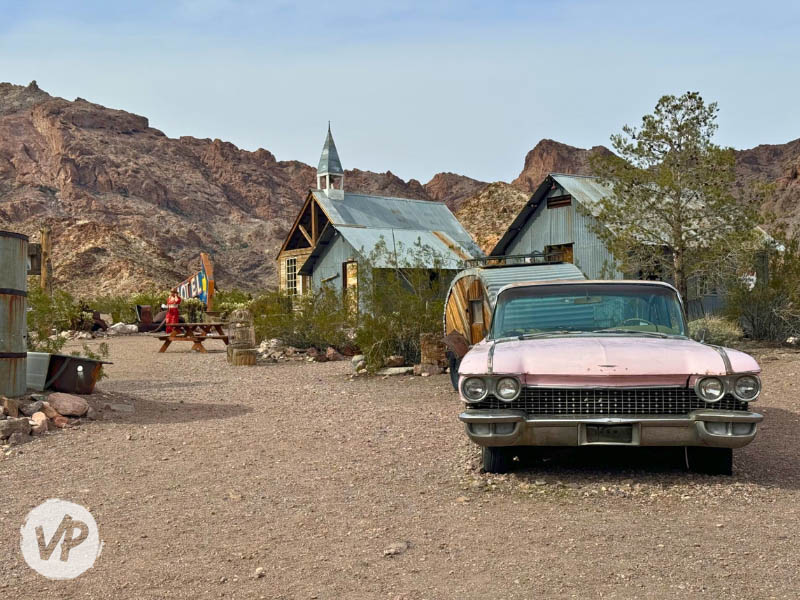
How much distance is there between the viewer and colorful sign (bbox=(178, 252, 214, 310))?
85.6 ft

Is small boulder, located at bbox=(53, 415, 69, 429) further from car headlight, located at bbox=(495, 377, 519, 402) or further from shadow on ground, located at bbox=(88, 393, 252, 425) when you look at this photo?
car headlight, located at bbox=(495, 377, 519, 402)

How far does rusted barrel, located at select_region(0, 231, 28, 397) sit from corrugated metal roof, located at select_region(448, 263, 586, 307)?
568 centimetres

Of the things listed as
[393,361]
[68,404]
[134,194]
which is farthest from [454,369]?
→ [134,194]

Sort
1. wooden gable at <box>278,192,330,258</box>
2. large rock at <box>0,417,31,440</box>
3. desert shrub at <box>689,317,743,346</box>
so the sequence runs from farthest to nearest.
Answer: wooden gable at <box>278,192,330,258</box>
desert shrub at <box>689,317,743,346</box>
large rock at <box>0,417,31,440</box>

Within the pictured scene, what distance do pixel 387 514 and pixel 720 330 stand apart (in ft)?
43.9

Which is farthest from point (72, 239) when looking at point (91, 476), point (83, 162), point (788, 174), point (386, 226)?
point (91, 476)

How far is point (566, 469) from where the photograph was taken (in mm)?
6422

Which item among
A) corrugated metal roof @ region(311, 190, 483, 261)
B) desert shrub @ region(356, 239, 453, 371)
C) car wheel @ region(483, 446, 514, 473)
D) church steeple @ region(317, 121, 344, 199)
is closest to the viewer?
car wheel @ region(483, 446, 514, 473)

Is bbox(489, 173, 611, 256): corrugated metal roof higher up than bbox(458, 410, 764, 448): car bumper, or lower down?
higher up

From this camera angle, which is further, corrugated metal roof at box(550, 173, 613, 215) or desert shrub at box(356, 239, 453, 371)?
corrugated metal roof at box(550, 173, 613, 215)

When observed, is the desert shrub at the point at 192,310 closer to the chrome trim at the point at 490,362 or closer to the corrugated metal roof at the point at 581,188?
the corrugated metal roof at the point at 581,188

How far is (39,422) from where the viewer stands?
8.44m

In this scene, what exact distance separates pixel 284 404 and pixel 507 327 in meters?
4.56

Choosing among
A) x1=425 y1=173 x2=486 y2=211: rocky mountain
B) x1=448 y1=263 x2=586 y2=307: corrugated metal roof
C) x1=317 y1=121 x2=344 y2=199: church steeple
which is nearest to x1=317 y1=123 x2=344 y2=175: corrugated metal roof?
x1=317 y1=121 x2=344 y2=199: church steeple
